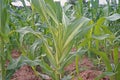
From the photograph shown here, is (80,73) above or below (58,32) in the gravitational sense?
below

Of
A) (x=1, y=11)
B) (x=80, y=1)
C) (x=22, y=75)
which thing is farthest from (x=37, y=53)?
(x=1, y=11)

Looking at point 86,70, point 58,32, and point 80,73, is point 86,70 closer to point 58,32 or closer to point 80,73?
point 80,73

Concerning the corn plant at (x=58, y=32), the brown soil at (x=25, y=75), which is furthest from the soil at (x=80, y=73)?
the corn plant at (x=58, y=32)

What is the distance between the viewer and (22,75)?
1.89m

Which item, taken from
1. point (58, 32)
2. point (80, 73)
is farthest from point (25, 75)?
point (58, 32)

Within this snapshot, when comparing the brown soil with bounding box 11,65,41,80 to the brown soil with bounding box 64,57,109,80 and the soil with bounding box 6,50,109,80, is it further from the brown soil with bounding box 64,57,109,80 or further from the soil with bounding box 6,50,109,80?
the brown soil with bounding box 64,57,109,80

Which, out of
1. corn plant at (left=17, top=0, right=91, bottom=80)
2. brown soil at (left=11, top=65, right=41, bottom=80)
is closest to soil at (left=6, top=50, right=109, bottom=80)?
brown soil at (left=11, top=65, right=41, bottom=80)

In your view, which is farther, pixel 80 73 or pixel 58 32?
pixel 80 73

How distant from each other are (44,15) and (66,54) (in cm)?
22

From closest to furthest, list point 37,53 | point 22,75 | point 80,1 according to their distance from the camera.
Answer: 1. point 22,75
2. point 37,53
3. point 80,1

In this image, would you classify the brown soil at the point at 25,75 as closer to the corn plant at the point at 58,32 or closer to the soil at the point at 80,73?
the soil at the point at 80,73

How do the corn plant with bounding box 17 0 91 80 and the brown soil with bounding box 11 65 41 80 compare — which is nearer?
the corn plant with bounding box 17 0 91 80

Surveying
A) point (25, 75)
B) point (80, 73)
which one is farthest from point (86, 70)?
point (25, 75)

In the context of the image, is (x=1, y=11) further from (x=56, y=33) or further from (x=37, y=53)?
(x=37, y=53)
